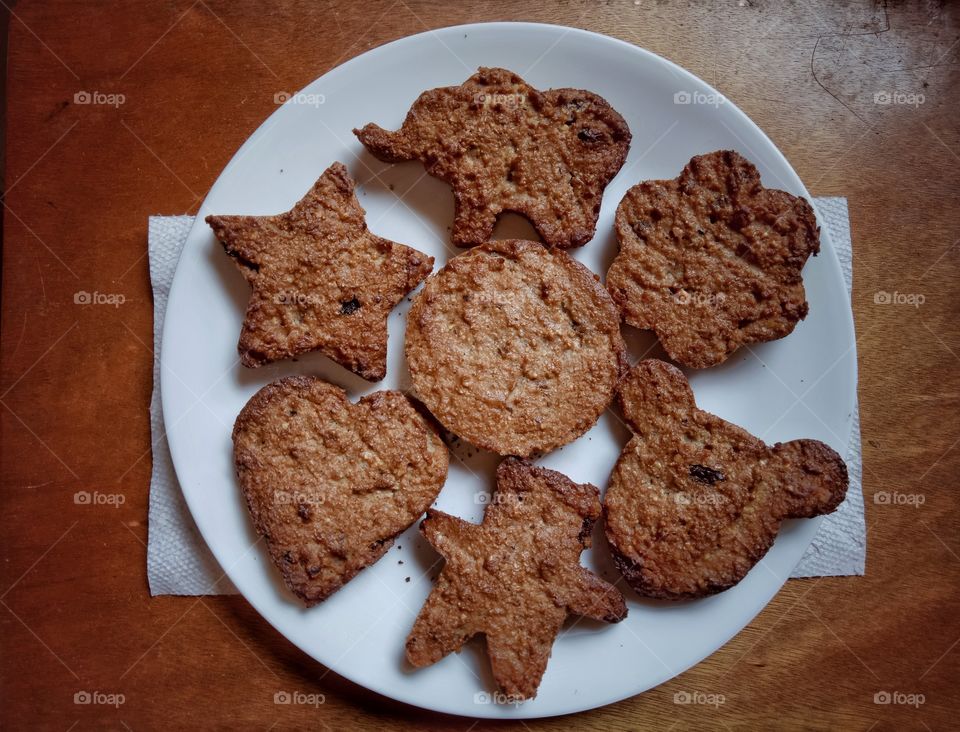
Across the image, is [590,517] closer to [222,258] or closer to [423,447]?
[423,447]

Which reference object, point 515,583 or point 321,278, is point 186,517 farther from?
point 515,583

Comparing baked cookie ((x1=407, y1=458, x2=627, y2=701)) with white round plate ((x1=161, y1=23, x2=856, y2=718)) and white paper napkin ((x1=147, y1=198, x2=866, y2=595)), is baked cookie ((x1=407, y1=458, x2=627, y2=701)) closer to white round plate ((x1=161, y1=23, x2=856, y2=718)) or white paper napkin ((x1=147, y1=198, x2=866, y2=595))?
white round plate ((x1=161, y1=23, x2=856, y2=718))

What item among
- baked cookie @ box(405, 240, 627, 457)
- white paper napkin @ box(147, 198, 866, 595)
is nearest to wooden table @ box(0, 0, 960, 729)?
white paper napkin @ box(147, 198, 866, 595)

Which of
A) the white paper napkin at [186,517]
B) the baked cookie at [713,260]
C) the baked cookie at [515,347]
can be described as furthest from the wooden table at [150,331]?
the baked cookie at [515,347]

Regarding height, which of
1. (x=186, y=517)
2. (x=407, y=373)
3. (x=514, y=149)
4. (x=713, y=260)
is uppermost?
(x=514, y=149)

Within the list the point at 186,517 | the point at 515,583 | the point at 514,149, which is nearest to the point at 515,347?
the point at 514,149
